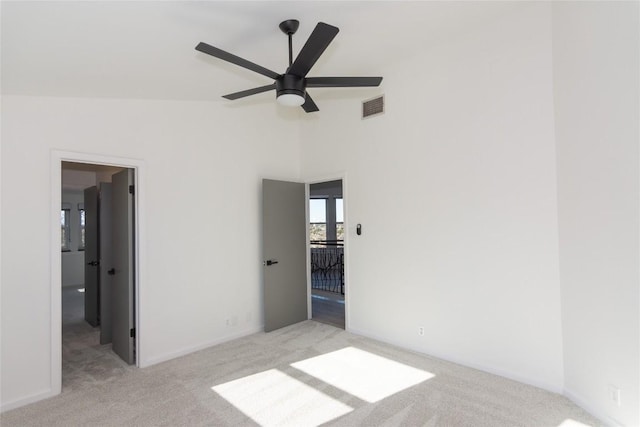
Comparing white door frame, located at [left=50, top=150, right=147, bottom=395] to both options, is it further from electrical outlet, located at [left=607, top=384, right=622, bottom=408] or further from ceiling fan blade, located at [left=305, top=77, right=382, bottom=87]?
electrical outlet, located at [left=607, top=384, right=622, bottom=408]

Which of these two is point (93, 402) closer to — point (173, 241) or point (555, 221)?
point (173, 241)

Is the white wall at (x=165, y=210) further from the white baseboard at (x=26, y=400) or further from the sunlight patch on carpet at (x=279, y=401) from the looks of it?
the sunlight patch on carpet at (x=279, y=401)

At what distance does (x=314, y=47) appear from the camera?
1.97m

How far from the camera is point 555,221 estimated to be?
8.75ft

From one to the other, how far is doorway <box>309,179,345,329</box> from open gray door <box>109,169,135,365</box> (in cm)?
243

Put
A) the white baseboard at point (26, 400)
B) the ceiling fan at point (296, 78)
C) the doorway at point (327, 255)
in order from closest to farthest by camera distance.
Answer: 1. the ceiling fan at point (296, 78)
2. the white baseboard at point (26, 400)
3. the doorway at point (327, 255)

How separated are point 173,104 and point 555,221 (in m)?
3.85

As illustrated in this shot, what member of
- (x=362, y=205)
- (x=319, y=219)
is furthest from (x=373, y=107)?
(x=319, y=219)

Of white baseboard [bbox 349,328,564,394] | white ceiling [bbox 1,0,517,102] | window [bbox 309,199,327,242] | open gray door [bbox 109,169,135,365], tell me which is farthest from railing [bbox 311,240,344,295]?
white ceiling [bbox 1,0,517,102]

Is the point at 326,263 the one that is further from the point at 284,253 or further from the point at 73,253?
the point at 73,253

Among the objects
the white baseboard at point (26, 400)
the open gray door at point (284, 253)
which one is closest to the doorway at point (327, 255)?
the open gray door at point (284, 253)

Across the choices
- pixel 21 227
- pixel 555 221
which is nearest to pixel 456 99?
pixel 555 221

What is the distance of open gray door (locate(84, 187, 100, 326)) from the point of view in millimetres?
4750

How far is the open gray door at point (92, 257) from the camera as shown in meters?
4.75
